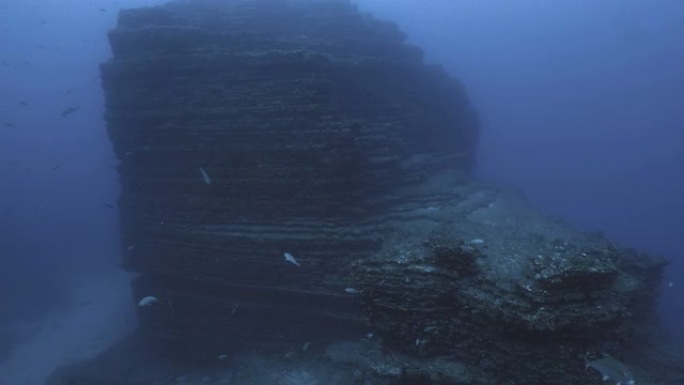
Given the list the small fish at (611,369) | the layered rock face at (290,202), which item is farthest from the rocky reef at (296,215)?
the small fish at (611,369)

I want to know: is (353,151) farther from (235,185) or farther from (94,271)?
(94,271)

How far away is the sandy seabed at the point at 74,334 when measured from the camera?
939 inches

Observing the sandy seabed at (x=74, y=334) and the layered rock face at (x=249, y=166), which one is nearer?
the layered rock face at (x=249, y=166)

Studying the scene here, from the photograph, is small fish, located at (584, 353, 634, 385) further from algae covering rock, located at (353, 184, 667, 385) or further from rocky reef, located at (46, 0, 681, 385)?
rocky reef, located at (46, 0, 681, 385)

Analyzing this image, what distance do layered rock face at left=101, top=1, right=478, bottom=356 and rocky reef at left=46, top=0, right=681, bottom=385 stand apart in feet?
0.21

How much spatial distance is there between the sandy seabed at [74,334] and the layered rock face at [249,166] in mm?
9202

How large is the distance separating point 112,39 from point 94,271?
104 ft

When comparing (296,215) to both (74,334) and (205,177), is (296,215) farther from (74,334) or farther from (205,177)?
(74,334)

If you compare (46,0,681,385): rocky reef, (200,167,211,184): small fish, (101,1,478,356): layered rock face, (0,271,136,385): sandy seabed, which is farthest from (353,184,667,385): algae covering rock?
(0,271,136,385): sandy seabed

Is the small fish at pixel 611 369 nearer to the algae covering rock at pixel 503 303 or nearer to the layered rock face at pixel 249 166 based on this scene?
the algae covering rock at pixel 503 303

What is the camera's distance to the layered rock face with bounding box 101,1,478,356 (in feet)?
52.3

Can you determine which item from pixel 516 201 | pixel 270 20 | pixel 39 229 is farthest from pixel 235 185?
pixel 39 229

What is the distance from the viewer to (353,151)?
1587cm

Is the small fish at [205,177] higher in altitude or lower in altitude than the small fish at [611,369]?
higher
